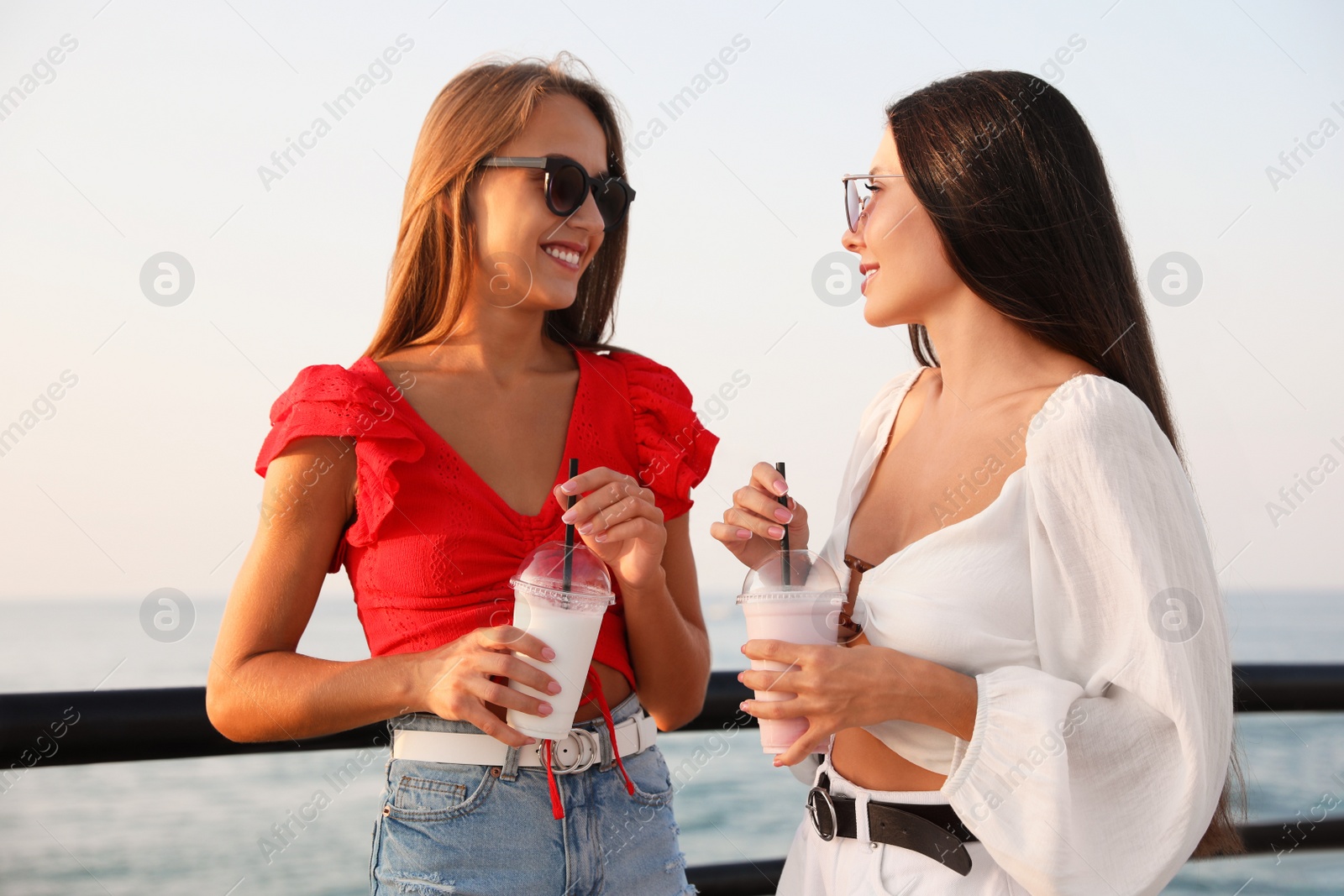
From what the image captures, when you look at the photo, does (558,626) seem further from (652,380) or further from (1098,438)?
(1098,438)

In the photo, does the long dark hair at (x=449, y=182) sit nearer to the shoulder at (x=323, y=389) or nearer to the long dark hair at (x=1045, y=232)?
the shoulder at (x=323, y=389)

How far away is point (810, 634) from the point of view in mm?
1767

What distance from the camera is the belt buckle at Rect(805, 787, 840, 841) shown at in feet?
5.70

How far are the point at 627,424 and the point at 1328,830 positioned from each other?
2.53 metres

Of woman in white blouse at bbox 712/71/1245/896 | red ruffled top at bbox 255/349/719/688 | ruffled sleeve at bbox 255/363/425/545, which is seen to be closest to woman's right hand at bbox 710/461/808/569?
woman in white blouse at bbox 712/71/1245/896

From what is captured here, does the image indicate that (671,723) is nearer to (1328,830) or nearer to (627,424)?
(627,424)

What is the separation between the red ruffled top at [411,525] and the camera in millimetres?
1836

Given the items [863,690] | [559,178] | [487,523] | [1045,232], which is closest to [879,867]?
[863,690]

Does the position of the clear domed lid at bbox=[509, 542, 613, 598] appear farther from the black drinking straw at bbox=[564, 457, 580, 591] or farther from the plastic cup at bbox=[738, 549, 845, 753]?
the plastic cup at bbox=[738, 549, 845, 753]

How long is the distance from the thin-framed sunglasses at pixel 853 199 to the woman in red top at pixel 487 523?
502 mm

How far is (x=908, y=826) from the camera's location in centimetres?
164

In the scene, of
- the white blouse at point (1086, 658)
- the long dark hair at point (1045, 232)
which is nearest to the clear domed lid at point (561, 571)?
the white blouse at point (1086, 658)

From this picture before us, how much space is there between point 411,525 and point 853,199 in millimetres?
1114

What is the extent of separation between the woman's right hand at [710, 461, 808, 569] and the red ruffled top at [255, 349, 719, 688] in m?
0.26
